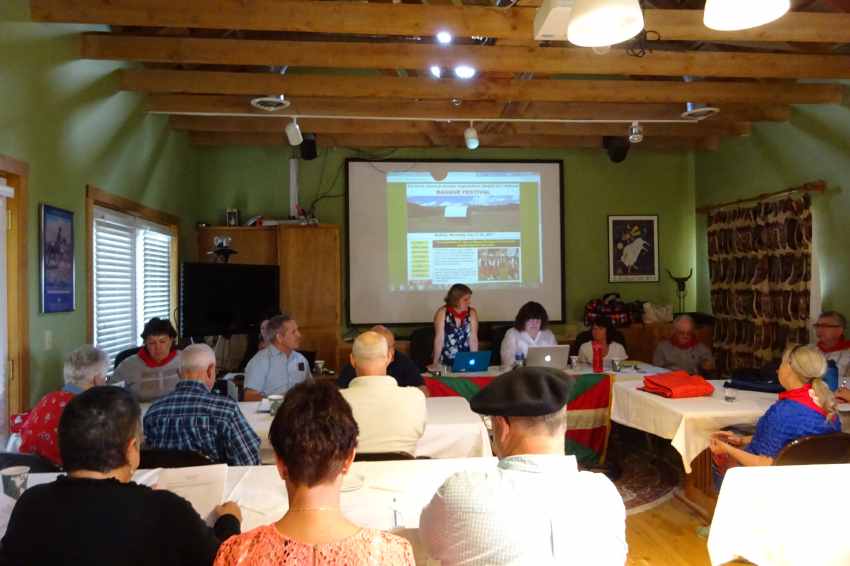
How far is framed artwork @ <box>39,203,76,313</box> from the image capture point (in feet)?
12.0

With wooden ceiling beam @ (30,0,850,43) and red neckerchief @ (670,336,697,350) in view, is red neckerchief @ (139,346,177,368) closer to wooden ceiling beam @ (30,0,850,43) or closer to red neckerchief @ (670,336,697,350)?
wooden ceiling beam @ (30,0,850,43)

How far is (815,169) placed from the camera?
5.51 m

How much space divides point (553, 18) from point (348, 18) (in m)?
1.36

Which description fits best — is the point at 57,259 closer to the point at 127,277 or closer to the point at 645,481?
the point at 127,277

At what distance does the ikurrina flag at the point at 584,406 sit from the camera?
4.89m

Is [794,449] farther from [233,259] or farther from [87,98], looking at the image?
[233,259]

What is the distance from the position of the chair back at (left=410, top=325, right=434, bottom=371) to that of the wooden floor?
101 inches

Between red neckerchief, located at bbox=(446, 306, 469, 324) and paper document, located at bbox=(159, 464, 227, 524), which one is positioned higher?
red neckerchief, located at bbox=(446, 306, 469, 324)

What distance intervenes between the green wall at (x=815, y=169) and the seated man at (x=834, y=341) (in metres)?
0.60

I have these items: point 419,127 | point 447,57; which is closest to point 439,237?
point 419,127

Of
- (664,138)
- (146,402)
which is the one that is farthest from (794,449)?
(664,138)

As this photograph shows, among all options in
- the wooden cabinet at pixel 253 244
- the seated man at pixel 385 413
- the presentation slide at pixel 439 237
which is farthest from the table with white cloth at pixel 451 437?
the presentation slide at pixel 439 237

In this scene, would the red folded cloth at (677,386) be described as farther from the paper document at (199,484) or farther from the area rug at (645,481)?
the paper document at (199,484)

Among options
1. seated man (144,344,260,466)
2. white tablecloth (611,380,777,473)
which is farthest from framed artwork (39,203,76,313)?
white tablecloth (611,380,777,473)
